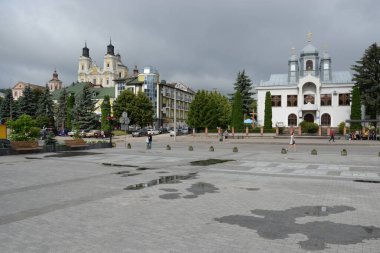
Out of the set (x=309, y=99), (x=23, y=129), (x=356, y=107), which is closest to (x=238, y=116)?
(x=309, y=99)

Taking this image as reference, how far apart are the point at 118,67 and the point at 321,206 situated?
136 metres

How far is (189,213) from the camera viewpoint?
7.36 m

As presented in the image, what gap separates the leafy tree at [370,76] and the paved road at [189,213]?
44660 mm

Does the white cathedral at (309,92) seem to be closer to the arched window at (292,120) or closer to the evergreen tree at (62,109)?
the arched window at (292,120)

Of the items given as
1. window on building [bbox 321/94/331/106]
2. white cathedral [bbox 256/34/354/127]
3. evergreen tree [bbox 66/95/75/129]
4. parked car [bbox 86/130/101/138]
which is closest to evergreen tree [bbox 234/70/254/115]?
white cathedral [bbox 256/34/354/127]

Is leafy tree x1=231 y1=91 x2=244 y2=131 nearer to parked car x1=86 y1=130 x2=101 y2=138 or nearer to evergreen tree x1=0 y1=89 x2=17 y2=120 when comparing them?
parked car x1=86 y1=130 x2=101 y2=138

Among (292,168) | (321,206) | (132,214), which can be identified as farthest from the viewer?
(292,168)

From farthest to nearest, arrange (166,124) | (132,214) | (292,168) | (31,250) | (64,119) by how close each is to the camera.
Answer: (166,124) → (64,119) → (292,168) → (132,214) → (31,250)

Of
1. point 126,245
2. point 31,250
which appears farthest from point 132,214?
point 31,250

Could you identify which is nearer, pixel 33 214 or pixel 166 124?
pixel 33 214

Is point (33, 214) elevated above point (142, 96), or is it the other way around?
point (142, 96)

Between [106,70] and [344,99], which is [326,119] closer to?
[344,99]

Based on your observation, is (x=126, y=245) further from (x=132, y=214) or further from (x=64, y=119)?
(x=64, y=119)

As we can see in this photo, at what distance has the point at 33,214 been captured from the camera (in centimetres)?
730
